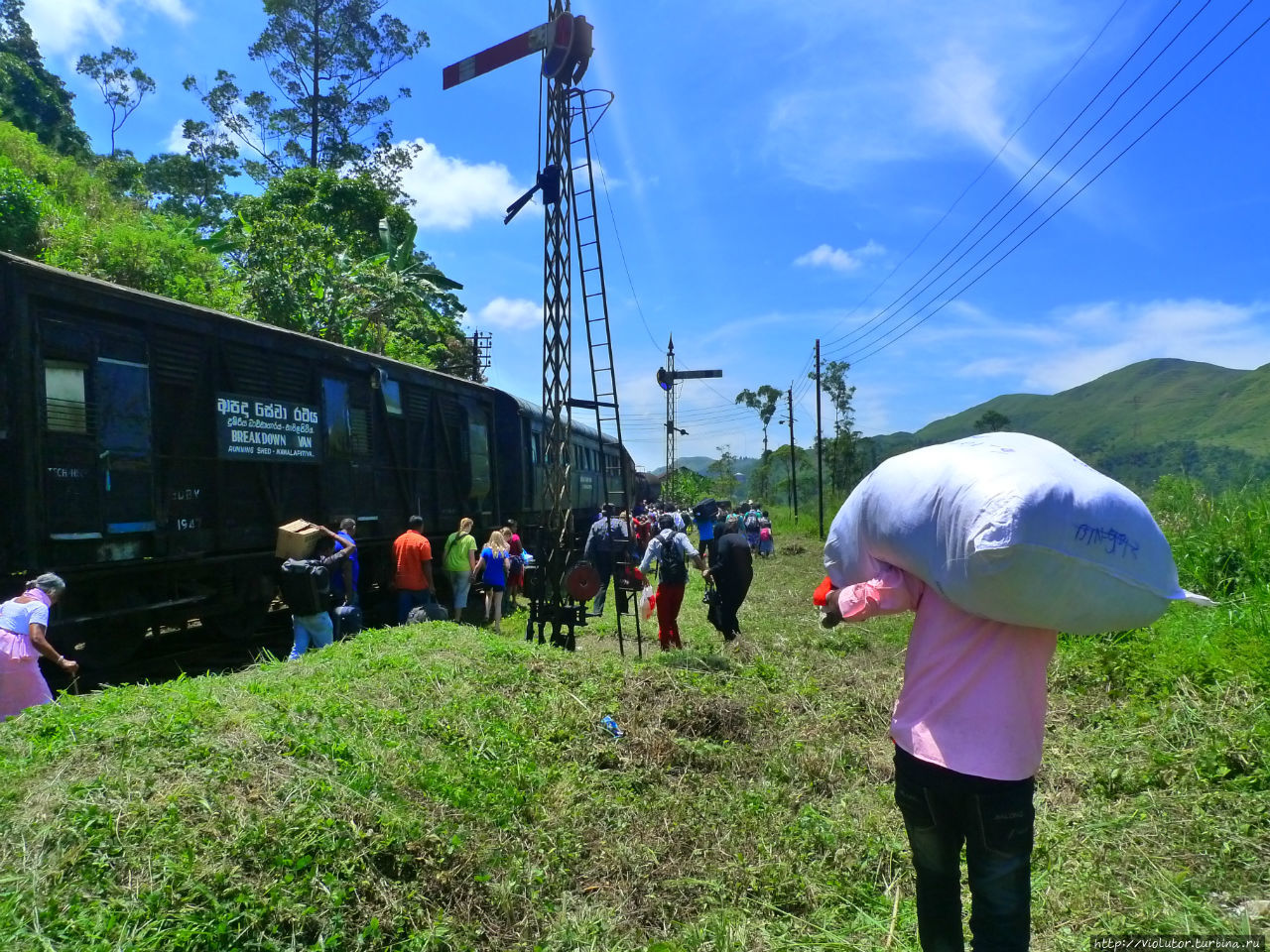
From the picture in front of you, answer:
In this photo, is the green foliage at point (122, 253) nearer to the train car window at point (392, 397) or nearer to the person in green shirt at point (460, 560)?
the train car window at point (392, 397)

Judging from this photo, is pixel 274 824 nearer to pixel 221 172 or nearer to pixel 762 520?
pixel 762 520

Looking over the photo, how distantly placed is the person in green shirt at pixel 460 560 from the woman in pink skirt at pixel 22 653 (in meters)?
5.81

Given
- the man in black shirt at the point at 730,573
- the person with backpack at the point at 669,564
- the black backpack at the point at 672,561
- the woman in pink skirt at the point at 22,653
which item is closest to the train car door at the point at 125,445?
the woman in pink skirt at the point at 22,653

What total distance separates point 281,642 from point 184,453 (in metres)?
2.93

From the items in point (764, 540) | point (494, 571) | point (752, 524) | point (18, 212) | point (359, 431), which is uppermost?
point (18, 212)

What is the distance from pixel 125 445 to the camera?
7082mm

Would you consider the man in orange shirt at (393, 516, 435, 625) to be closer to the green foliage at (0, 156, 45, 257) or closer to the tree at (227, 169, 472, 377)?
the tree at (227, 169, 472, 377)

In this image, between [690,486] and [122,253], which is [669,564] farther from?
[690,486]

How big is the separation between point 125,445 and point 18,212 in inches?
555

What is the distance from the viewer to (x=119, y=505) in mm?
6988

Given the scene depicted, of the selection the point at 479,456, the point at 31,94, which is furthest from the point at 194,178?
the point at 479,456

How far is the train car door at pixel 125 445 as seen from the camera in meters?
6.89

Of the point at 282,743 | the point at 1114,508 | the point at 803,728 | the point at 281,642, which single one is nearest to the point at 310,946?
the point at 282,743

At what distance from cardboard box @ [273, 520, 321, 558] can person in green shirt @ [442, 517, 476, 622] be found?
301 centimetres
